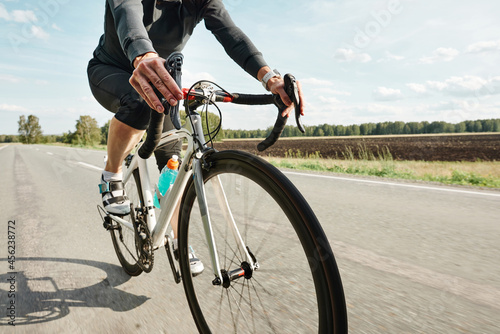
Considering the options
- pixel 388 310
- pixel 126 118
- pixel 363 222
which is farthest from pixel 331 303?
pixel 363 222

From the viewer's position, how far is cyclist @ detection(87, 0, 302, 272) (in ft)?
→ 5.65

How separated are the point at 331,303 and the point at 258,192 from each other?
47cm

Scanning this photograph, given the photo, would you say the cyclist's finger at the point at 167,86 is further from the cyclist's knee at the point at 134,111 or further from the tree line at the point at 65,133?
the tree line at the point at 65,133

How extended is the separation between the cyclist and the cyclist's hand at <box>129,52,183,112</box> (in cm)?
39

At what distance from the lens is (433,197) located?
495 centimetres

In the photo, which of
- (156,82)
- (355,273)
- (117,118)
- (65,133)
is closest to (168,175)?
(117,118)

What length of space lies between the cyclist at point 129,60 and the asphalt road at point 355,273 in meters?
0.64

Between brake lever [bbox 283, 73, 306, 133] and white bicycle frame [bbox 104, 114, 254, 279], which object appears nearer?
brake lever [bbox 283, 73, 306, 133]

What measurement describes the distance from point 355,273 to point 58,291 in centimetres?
204

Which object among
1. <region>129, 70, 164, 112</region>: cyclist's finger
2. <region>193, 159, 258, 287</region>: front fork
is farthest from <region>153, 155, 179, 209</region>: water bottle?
<region>129, 70, 164, 112</region>: cyclist's finger

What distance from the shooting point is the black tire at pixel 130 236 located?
7.90ft

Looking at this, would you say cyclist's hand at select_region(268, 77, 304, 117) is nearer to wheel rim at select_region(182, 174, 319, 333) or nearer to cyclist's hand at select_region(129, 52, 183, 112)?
wheel rim at select_region(182, 174, 319, 333)

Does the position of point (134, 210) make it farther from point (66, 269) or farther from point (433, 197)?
point (433, 197)

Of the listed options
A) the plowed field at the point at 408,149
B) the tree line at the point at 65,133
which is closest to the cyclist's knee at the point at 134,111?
the plowed field at the point at 408,149
